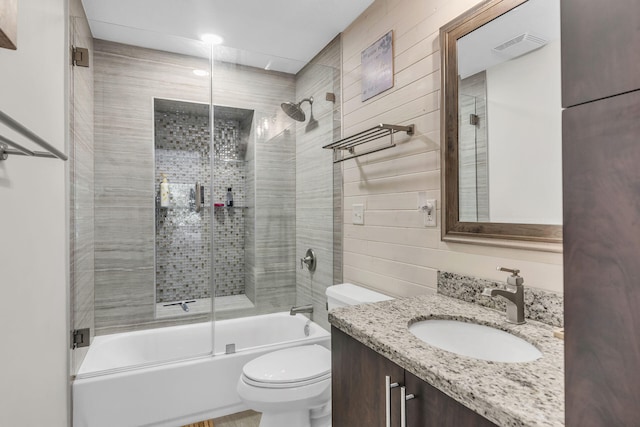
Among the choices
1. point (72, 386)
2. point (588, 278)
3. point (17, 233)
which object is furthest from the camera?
point (72, 386)

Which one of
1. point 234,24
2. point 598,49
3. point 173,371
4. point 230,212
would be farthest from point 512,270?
point 234,24

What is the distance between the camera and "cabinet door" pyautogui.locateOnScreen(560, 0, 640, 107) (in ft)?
1.38

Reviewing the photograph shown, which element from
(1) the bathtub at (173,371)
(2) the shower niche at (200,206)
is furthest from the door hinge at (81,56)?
(1) the bathtub at (173,371)

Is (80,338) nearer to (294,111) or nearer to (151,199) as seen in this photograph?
(151,199)

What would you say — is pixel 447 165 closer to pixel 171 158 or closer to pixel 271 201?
pixel 271 201

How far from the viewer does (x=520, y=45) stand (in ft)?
3.91

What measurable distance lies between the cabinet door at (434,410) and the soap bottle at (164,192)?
7.80 ft

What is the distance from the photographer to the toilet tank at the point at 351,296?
1.83 metres

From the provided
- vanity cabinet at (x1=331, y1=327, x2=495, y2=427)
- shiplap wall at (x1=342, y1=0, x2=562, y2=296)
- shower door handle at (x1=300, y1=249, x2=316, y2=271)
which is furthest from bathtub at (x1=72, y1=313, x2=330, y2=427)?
vanity cabinet at (x1=331, y1=327, x2=495, y2=427)

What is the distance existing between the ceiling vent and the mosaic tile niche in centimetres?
187

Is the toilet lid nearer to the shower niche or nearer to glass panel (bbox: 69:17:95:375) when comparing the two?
the shower niche

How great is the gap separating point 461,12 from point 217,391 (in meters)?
2.40

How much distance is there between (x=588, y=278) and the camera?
465 mm

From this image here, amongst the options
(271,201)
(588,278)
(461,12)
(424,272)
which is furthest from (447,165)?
(271,201)
